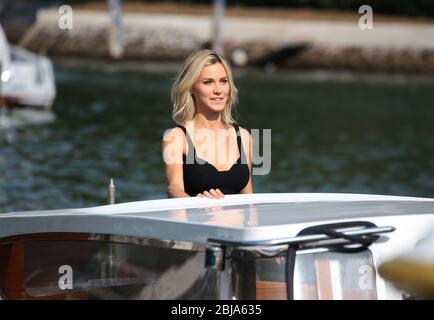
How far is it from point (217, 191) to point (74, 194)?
13264 mm

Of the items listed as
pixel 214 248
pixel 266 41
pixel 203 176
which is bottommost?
pixel 214 248

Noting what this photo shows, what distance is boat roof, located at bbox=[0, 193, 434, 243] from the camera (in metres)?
5.99

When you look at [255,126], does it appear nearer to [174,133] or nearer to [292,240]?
[174,133]

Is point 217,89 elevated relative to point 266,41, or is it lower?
lower

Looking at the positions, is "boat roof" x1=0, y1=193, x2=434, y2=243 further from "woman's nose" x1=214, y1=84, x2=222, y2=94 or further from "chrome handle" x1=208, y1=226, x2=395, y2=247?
"woman's nose" x1=214, y1=84, x2=222, y2=94

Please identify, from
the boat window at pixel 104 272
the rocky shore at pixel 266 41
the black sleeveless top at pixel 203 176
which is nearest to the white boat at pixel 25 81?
the rocky shore at pixel 266 41

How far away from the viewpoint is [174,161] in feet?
25.9

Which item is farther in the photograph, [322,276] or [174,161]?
[174,161]

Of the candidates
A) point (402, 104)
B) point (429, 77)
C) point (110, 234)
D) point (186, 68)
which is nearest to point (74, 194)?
point (186, 68)

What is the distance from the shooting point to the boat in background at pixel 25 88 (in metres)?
34.2

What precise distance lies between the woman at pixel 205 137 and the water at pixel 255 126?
9.62 metres

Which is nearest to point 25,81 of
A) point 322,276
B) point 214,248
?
point 322,276

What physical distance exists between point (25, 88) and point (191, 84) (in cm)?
2711
